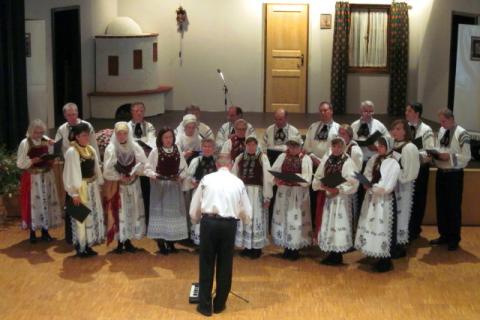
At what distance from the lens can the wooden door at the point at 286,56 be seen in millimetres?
14945

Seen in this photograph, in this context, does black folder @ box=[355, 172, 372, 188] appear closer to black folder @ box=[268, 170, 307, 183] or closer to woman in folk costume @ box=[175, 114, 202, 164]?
black folder @ box=[268, 170, 307, 183]

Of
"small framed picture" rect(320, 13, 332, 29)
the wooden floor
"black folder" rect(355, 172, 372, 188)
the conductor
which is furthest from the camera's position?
"small framed picture" rect(320, 13, 332, 29)

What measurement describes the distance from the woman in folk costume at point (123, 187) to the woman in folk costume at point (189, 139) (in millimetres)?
580

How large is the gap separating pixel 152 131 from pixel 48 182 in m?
1.23

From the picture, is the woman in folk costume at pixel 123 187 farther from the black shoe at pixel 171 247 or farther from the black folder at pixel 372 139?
the black folder at pixel 372 139

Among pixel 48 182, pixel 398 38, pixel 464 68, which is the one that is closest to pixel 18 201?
pixel 48 182

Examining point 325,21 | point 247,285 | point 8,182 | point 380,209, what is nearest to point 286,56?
point 325,21

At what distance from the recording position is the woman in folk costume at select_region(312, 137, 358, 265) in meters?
7.77

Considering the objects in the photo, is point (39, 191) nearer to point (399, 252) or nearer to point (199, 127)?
point (199, 127)

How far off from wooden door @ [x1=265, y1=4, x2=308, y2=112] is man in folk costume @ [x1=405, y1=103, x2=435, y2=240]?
260 inches

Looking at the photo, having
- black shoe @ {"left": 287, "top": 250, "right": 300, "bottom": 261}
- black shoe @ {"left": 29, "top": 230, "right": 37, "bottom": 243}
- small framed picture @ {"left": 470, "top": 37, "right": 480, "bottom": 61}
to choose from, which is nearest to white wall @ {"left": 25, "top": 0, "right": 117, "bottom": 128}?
black shoe @ {"left": 29, "top": 230, "right": 37, "bottom": 243}

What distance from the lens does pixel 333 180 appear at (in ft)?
25.3

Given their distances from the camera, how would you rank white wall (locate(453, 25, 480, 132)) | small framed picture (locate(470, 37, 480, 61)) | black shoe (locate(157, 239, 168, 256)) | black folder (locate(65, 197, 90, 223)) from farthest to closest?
white wall (locate(453, 25, 480, 132)) → small framed picture (locate(470, 37, 480, 61)) → black shoe (locate(157, 239, 168, 256)) → black folder (locate(65, 197, 90, 223))

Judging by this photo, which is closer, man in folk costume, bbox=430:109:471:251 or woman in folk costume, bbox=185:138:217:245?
woman in folk costume, bbox=185:138:217:245
